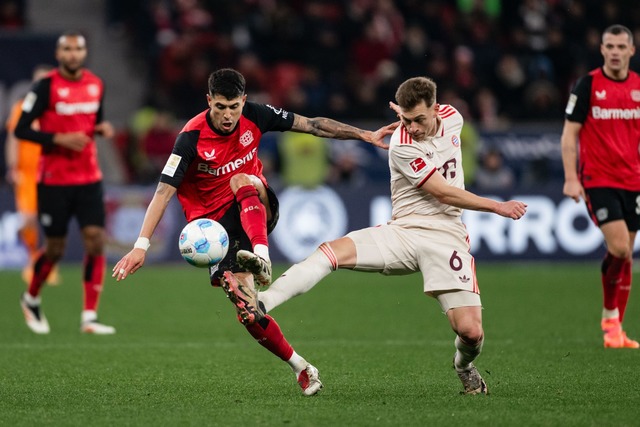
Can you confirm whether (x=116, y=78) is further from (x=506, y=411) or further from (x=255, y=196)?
(x=506, y=411)

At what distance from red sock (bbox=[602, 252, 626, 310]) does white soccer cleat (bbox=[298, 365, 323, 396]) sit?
3.27m

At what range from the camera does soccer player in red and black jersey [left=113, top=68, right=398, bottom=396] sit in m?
6.77

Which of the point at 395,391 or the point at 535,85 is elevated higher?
the point at 535,85

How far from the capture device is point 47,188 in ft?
34.9

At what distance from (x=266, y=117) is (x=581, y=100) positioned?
2996 mm

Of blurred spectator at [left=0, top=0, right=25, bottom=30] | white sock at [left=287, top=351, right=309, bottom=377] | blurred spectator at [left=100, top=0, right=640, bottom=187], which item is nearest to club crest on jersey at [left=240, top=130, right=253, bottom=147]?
white sock at [left=287, top=351, right=309, bottom=377]

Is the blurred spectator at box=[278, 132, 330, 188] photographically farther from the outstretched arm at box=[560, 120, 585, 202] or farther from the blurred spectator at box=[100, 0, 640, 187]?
the outstretched arm at box=[560, 120, 585, 202]

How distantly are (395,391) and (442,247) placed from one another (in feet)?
3.09

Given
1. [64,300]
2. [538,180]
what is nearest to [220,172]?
[64,300]

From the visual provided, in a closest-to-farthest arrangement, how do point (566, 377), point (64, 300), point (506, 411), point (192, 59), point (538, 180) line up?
1. point (506, 411)
2. point (566, 377)
3. point (64, 300)
4. point (538, 180)
5. point (192, 59)

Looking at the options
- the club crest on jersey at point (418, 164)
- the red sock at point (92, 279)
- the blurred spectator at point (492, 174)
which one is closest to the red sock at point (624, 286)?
the club crest on jersey at point (418, 164)

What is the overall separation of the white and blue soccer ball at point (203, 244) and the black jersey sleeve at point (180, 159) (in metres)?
0.29

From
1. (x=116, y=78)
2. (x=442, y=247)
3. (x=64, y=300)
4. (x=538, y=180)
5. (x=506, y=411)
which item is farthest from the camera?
(x=116, y=78)

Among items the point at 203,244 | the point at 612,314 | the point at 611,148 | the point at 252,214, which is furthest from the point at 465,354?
the point at 611,148
